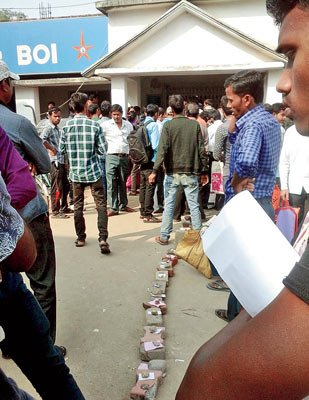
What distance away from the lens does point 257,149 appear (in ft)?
8.36

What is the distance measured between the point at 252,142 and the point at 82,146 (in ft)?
8.18

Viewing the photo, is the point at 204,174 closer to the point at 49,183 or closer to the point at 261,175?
the point at 261,175

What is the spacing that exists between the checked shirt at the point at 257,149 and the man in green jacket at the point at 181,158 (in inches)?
70.2

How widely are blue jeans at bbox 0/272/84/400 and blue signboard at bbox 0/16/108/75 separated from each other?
43.3 feet

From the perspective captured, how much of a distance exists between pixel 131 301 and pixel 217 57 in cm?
866

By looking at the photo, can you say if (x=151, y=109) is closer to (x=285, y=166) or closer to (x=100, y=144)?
(x=100, y=144)

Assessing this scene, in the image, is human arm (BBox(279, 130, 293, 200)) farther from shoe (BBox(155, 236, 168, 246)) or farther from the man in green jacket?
shoe (BBox(155, 236, 168, 246))

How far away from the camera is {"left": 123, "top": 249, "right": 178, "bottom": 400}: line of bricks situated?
2.13m

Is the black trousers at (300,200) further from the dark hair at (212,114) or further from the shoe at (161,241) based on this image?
the dark hair at (212,114)

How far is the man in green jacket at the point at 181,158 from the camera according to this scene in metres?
4.60

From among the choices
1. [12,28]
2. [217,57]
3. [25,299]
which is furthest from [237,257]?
[12,28]

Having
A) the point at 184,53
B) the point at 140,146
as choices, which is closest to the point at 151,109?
the point at 140,146

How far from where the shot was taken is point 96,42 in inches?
523

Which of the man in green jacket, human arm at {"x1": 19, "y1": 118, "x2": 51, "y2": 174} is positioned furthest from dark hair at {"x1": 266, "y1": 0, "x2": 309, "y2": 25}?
the man in green jacket
